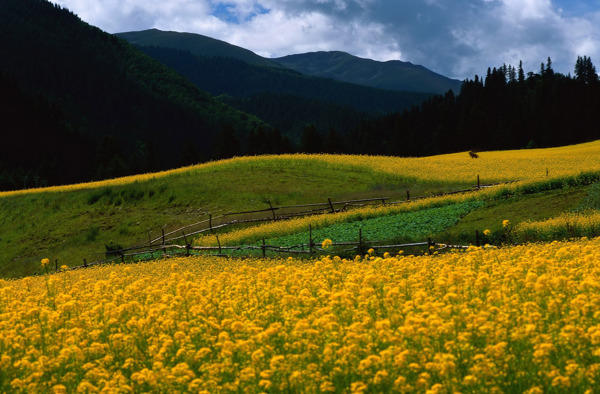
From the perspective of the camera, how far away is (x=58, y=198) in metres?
51.8

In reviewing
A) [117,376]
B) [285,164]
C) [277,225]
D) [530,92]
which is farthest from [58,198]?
[530,92]

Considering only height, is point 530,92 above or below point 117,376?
above

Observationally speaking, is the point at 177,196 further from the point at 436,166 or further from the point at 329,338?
the point at 329,338

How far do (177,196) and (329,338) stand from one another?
136ft

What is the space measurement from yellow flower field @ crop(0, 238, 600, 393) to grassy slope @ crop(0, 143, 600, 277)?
31.0m

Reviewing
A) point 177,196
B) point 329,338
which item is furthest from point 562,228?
point 177,196

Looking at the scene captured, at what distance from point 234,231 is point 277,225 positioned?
297 centimetres

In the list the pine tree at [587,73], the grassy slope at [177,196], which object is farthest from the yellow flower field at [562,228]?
the pine tree at [587,73]

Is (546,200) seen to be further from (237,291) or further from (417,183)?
(237,291)

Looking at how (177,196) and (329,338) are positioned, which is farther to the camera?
(177,196)

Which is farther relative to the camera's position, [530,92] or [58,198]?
[530,92]

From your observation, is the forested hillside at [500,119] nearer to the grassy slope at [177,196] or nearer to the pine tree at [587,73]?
the pine tree at [587,73]

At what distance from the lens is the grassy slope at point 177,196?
42000mm

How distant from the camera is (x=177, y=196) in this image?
47.0 metres
